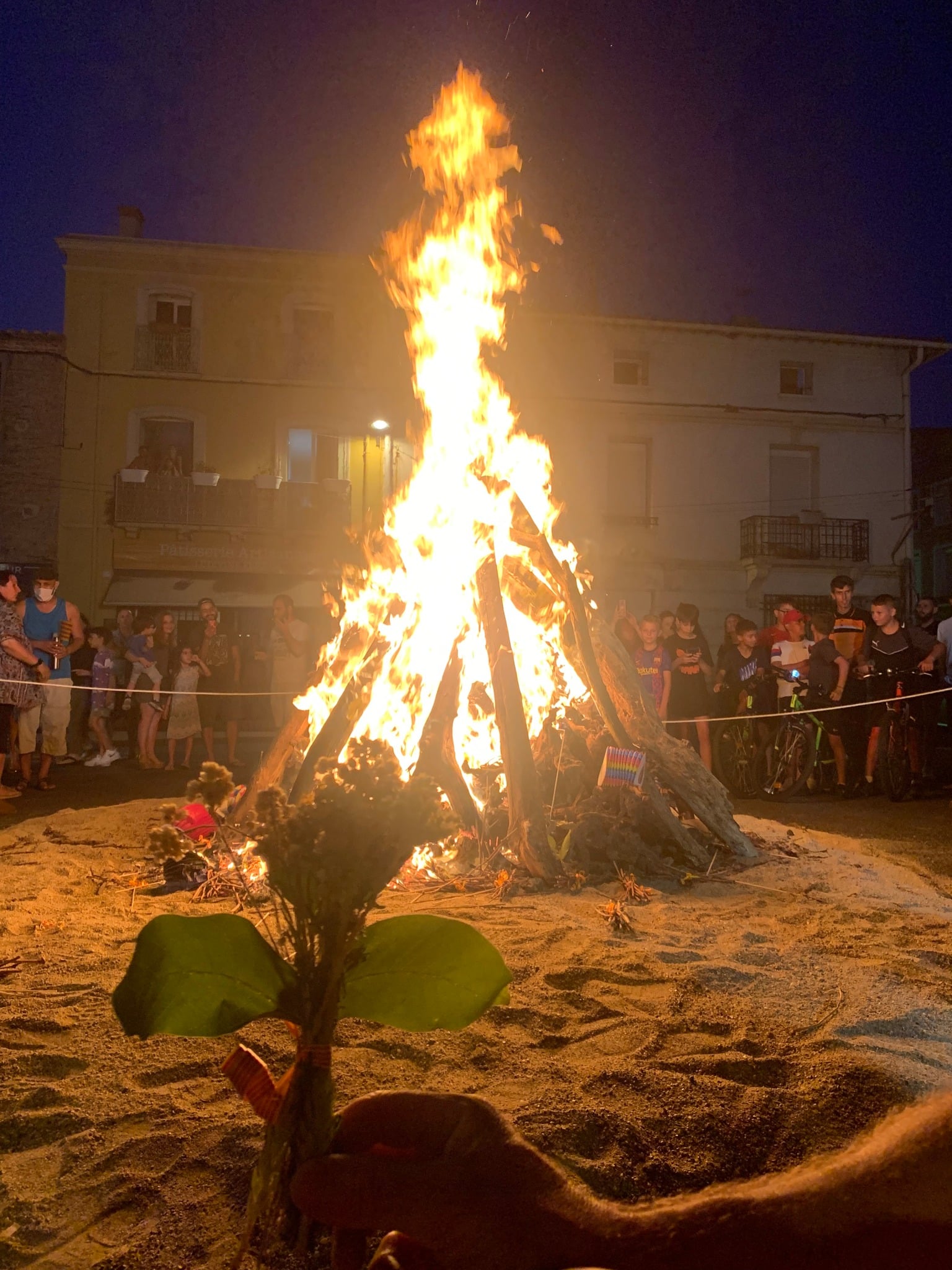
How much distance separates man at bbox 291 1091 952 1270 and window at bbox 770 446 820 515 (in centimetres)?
2524

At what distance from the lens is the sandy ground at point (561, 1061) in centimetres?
199

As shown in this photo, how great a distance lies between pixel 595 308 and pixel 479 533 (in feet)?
66.1

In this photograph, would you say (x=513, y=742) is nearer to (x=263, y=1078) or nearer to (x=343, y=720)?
(x=343, y=720)

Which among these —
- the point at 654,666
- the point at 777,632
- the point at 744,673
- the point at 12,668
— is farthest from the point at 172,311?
the point at 744,673

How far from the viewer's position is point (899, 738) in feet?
29.5

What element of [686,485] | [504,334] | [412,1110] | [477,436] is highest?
[686,485]

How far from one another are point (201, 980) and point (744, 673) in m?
9.43

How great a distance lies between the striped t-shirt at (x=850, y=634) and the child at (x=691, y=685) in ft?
4.81

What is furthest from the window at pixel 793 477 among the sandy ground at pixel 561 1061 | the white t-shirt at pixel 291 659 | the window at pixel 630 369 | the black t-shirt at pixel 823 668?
the sandy ground at pixel 561 1061

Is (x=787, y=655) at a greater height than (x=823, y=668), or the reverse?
(x=787, y=655)

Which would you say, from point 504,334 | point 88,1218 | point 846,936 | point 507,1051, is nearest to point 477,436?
point 504,334

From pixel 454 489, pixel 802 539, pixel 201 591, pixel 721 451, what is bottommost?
pixel 454 489

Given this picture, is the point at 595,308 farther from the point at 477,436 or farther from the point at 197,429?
the point at 477,436

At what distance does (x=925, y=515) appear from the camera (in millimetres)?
34062
